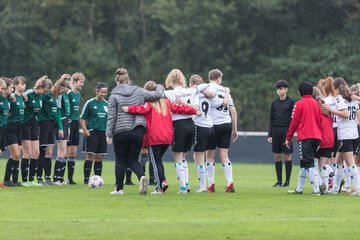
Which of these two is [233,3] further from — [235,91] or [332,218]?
[332,218]

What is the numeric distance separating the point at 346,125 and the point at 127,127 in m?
4.04

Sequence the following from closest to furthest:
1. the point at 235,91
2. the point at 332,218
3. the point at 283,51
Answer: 1. the point at 332,218
2. the point at 235,91
3. the point at 283,51

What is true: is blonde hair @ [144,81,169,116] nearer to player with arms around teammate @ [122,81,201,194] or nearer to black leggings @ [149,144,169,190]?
player with arms around teammate @ [122,81,201,194]

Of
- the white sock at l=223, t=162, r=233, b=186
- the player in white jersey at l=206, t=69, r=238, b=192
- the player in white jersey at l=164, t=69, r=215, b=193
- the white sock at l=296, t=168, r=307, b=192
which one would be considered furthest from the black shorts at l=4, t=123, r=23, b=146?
the white sock at l=296, t=168, r=307, b=192

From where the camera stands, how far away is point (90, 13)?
57.7m

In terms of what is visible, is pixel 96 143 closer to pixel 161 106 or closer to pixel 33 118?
pixel 33 118

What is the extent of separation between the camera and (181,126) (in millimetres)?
20422

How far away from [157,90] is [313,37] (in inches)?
1387

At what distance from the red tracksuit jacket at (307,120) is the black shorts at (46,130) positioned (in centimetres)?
554

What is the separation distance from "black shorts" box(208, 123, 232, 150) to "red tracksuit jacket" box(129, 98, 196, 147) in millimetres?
1239

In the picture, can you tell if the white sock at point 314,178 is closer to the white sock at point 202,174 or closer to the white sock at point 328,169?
the white sock at point 328,169

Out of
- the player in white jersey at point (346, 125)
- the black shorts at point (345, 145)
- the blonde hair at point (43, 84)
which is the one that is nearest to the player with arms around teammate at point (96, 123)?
the blonde hair at point (43, 84)

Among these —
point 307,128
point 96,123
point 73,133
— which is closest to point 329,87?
point 307,128

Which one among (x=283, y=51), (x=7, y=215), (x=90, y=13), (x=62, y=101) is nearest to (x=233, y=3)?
(x=283, y=51)
